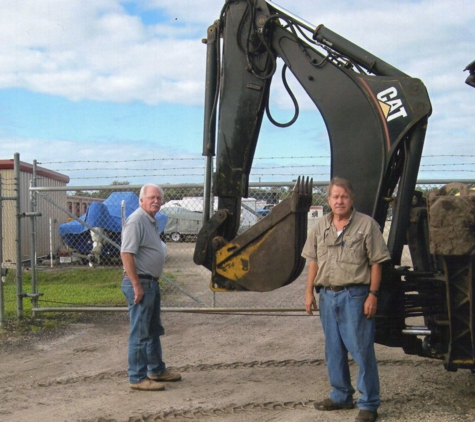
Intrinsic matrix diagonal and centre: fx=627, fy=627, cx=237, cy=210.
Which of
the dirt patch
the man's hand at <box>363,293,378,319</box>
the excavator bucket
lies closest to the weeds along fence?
the dirt patch

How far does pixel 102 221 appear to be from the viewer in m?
14.0

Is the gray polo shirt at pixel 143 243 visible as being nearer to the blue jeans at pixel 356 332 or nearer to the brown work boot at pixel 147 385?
the brown work boot at pixel 147 385

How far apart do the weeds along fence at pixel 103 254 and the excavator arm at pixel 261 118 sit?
0.59 m

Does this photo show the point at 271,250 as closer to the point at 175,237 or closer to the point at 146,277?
the point at 146,277

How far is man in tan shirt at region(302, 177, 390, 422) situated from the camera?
4688 mm

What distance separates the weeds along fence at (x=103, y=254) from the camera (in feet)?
28.4

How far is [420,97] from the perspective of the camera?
4863 millimetres

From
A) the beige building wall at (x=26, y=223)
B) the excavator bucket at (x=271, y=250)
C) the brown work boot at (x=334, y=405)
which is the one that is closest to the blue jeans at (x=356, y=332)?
the brown work boot at (x=334, y=405)

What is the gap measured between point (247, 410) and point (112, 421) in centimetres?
109

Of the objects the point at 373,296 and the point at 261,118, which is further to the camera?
the point at 261,118

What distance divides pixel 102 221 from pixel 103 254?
1101 millimetres

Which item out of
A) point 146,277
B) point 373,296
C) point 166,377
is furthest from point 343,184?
point 166,377

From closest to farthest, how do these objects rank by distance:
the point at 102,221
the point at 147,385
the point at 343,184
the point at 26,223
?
the point at 343,184, the point at 147,385, the point at 102,221, the point at 26,223

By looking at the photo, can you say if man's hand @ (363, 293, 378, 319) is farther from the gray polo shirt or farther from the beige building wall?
the beige building wall
